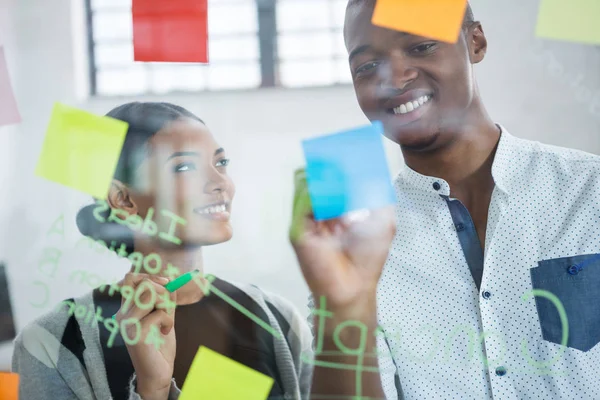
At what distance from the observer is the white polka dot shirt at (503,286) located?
2.72 ft

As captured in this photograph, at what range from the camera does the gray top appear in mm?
903

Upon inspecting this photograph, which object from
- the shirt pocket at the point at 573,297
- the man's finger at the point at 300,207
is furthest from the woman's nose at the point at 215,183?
the shirt pocket at the point at 573,297

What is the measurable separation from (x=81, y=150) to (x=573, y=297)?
0.78 m

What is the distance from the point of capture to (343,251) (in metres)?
0.87

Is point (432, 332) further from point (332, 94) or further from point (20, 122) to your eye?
point (20, 122)

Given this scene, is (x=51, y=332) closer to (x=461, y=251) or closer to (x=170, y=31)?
(x=170, y=31)

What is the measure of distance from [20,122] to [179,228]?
330 millimetres

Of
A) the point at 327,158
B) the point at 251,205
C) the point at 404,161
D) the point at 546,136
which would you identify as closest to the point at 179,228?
the point at 251,205

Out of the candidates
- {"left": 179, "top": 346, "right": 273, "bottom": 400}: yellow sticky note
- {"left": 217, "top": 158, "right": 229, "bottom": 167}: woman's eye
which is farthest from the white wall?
{"left": 179, "top": 346, "right": 273, "bottom": 400}: yellow sticky note

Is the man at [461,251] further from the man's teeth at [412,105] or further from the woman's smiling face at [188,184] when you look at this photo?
the woman's smiling face at [188,184]

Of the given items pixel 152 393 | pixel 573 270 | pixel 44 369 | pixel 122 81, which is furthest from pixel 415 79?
pixel 44 369

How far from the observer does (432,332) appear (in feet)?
2.83

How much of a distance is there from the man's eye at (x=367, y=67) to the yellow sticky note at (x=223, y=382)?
0.49 metres

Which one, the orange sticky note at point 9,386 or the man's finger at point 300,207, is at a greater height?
the man's finger at point 300,207
